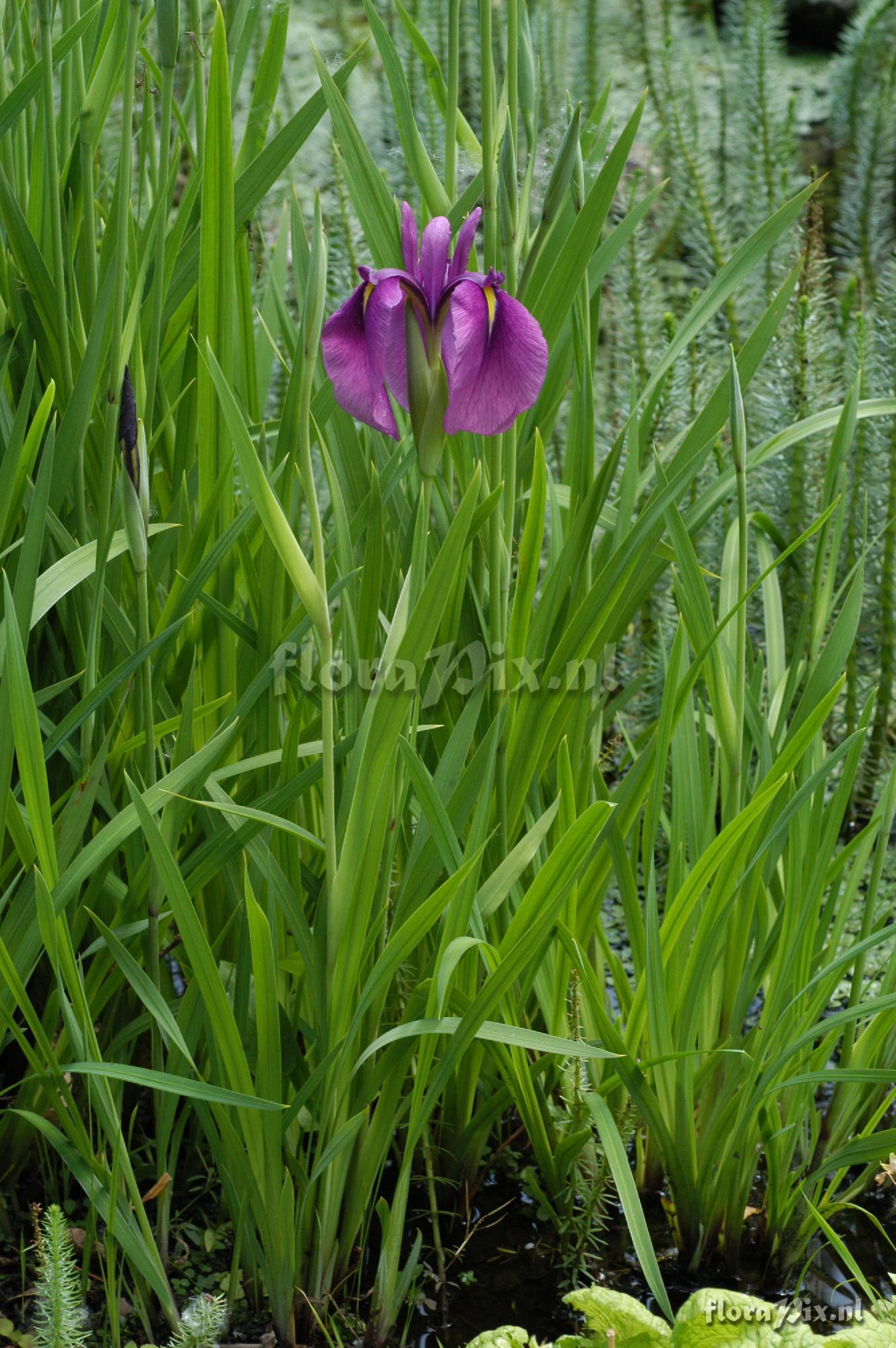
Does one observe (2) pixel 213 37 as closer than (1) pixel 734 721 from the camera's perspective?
Yes

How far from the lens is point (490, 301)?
858 millimetres

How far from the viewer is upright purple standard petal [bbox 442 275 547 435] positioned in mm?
845

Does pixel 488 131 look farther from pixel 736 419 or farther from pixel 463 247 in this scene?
pixel 736 419

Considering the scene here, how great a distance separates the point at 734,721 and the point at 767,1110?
358 mm

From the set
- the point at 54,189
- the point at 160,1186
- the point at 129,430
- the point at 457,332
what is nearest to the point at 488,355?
the point at 457,332

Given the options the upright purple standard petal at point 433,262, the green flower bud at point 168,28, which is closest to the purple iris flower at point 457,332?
the upright purple standard petal at point 433,262

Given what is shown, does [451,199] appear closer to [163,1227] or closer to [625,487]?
[625,487]

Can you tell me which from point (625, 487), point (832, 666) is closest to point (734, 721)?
point (832, 666)

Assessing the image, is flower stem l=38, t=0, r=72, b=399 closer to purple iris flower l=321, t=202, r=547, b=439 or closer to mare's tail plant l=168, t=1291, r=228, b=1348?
purple iris flower l=321, t=202, r=547, b=439

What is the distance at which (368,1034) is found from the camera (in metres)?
1.01

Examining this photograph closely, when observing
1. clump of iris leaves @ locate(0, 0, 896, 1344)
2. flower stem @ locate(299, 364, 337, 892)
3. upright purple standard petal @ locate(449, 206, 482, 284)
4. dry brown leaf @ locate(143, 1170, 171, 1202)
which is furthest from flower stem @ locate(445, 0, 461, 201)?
dry brown leaf @ locate(143, 1170, 171, 1202)

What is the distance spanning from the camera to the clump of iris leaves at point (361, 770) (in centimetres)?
90

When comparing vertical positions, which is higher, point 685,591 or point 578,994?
point 685,591

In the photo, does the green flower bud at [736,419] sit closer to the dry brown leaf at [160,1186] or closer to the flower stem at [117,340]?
the flower stem at [117,340]
